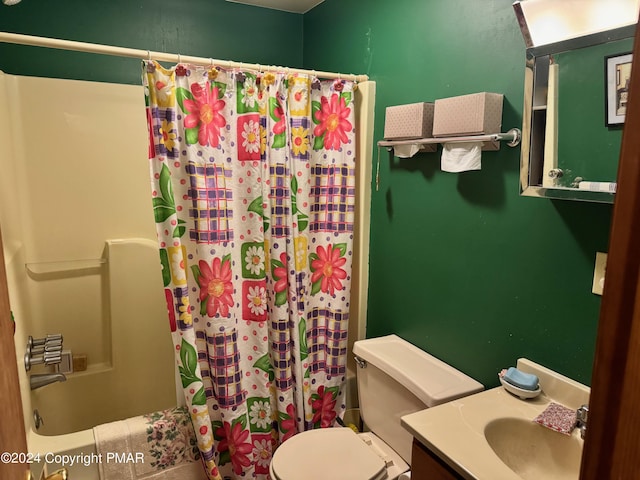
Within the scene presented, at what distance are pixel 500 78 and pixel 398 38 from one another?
61 cm

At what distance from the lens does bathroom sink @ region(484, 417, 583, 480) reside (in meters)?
1.24

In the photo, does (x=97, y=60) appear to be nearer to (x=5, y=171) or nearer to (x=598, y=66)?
(x=5, y=171)

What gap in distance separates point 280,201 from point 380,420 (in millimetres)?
1033

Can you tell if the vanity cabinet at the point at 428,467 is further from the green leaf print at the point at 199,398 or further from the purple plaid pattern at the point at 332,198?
the purple plaid pattern at the point at 332,198

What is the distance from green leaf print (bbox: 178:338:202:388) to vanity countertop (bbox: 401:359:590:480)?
0.90 meters

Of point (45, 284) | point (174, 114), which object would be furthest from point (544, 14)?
point (45, 284)

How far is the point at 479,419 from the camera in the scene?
4.24ft

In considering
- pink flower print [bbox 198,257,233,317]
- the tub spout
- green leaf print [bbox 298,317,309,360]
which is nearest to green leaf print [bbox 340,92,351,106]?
pink flower print [bbox 198,257,233,317]

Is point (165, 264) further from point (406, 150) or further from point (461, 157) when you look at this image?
point (461, 157)

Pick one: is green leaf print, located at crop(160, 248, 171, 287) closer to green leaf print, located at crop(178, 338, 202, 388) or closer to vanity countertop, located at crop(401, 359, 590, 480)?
green leaf print, located at crop(178, 338, 202, 388)

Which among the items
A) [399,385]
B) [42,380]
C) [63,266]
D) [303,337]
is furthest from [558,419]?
[63,266]

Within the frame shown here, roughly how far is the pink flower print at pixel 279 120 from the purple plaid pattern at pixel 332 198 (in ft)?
0.87

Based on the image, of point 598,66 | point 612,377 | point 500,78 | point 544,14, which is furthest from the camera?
point 500,78

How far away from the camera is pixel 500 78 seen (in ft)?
4.80
